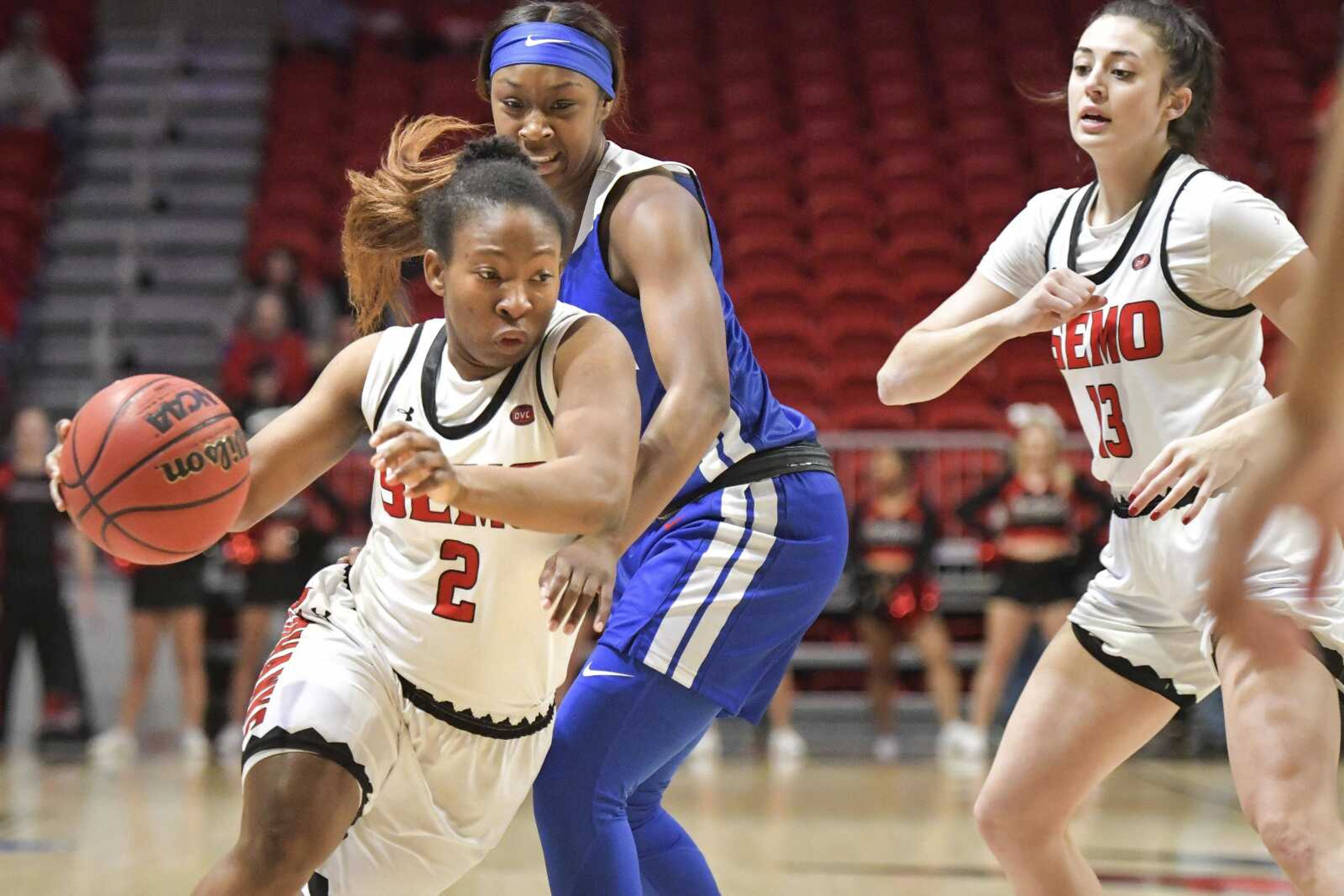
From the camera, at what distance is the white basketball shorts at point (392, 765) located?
2445mm

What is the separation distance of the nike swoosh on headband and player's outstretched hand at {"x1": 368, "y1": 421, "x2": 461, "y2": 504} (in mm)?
708

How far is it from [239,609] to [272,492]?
20.0 ft

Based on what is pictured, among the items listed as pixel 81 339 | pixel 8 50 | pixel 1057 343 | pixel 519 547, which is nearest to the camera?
pixel 519 547

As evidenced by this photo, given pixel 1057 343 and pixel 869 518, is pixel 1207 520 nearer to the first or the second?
pixel 1057 343

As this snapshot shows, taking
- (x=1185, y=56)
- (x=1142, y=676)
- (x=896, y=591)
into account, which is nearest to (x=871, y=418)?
(x=896, y=591)

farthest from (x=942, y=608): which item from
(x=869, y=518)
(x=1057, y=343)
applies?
(x=1057, y=343)

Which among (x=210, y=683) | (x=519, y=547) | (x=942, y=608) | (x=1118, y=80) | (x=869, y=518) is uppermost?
(x=1118, y=80)

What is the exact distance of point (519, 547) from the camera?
2.53m

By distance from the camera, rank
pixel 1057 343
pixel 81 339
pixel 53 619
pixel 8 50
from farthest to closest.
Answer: pixel 8 50 < pixel 81 339 < pixel 53 619 < pixel 1057 343

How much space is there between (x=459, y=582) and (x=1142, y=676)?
1.25m

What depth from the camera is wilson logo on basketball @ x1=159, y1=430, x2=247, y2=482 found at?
243 cm

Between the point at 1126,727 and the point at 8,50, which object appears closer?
the point at 1126,727

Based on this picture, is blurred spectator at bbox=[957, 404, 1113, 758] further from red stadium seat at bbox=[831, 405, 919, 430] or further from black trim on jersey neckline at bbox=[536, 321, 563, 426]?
black trim on jersey neckline at bbox=[536, 321, 563, 426]

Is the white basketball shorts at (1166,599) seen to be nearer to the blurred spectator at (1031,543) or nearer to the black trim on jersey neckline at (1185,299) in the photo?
the black trim on jersey neckline at (1185,299)
